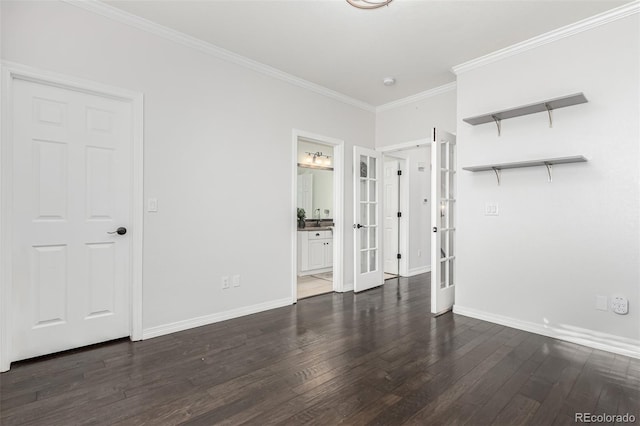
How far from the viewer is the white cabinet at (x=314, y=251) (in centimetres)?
564

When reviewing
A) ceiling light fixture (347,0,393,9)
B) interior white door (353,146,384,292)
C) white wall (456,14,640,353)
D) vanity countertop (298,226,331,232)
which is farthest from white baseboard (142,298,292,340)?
ceiling light fixture (347,0,393,9)

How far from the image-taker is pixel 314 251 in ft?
19.0

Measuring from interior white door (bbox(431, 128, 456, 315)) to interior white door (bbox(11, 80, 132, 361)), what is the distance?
9.93ft

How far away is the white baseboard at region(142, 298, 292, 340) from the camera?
2.88 metres

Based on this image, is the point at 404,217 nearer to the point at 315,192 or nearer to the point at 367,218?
the point at 367,218

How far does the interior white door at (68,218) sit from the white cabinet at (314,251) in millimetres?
3142

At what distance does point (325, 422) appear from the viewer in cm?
171

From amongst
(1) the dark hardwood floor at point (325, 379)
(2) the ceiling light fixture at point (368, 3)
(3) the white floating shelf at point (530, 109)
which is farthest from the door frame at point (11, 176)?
(3) the white floating shelf at point (530, 109)

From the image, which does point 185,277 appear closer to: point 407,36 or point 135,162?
point 135,162

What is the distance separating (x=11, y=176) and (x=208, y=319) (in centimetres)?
196

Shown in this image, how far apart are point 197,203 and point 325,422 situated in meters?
2.26

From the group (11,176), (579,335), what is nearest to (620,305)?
(579,335)

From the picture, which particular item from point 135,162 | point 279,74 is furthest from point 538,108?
point 135,162

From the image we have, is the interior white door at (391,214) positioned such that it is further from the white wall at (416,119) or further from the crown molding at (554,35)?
the crown molding at (554,35)
